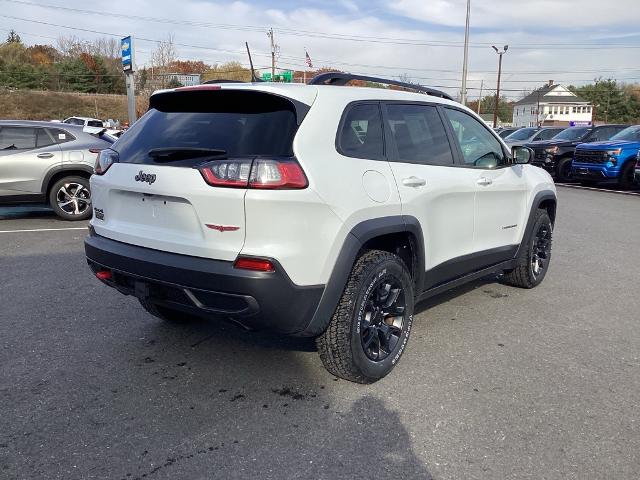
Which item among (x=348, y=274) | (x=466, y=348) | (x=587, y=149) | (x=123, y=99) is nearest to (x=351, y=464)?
(x=348, y=274)

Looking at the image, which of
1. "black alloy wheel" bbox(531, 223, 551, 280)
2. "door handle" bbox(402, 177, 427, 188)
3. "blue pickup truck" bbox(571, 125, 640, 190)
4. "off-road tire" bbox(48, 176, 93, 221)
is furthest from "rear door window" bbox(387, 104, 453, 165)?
"blue pickup truck" bbox(571, 125, 640, 190)

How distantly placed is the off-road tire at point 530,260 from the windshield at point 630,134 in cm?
1190

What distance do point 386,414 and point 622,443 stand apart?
1.19m

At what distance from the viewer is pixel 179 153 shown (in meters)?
3.14

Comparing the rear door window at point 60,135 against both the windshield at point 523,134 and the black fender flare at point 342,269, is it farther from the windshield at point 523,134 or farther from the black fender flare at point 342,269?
the windshield at point 523,134

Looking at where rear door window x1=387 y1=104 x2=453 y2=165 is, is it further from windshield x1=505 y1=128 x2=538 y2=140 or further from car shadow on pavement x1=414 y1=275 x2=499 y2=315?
windshield x1=505 y1=128 x2=538 y2=140

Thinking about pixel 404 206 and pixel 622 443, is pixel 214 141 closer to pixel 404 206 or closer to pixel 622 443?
pixel 404 206

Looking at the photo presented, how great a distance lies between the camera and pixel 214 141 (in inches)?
122

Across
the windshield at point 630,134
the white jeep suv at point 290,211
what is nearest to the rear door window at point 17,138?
the white jeep suv at point 290,211

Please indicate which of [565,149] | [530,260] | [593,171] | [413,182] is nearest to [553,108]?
[565,149]

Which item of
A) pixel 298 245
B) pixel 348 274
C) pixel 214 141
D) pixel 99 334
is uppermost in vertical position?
pixel 214 141

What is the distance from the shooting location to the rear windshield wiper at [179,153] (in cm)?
304

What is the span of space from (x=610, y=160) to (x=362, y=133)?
13.6 m

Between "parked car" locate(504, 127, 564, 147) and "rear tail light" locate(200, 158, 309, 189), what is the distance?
1901cm
